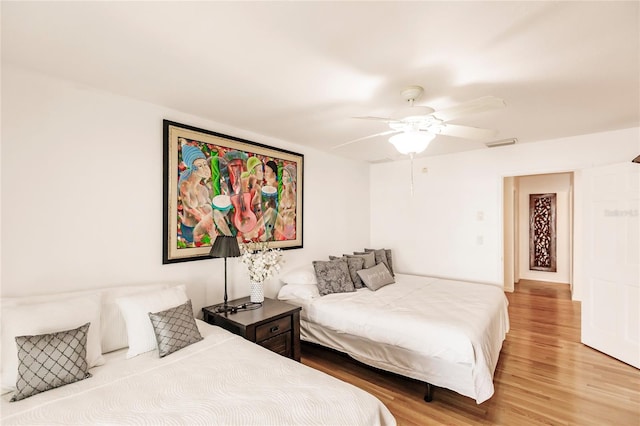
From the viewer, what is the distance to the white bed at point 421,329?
2283 millimetres

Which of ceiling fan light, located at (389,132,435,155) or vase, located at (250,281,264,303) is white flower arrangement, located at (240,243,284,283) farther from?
ceiling fan light, located at (389,132,435,155)

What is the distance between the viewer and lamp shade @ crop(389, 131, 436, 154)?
2164mm

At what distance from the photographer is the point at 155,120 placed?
2561 mm

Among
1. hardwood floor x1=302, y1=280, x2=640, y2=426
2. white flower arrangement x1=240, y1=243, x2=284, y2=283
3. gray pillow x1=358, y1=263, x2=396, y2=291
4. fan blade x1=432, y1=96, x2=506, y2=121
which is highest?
fan blade x1=432, y1=96, x2=506, y2=121

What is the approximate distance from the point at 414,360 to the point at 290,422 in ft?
5.15

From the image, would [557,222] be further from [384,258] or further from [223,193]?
[223,193]

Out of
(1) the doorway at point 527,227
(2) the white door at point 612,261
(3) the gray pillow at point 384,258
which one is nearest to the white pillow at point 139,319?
(3) the gray pillow at point 384,258

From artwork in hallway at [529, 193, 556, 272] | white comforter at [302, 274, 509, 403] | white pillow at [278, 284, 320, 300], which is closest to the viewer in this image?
white comforter at [302, 274, 509, 403]

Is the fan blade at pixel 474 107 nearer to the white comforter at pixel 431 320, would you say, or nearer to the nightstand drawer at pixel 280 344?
the white comforter at pixel 431 320

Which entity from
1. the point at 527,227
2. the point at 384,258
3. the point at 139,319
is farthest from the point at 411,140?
the point at 527,227

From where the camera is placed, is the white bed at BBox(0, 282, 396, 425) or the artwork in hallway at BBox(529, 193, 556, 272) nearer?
the white bed at BBox(0, 282, 396, 425)

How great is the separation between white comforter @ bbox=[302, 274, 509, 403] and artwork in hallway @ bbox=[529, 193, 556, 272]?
411cm

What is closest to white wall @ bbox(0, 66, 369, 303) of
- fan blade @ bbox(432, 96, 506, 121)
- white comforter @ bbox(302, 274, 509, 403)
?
white comforter @ bbox(302, 274, 509, 403)

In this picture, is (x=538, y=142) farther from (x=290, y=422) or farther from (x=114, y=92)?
(x=114, y=92)
